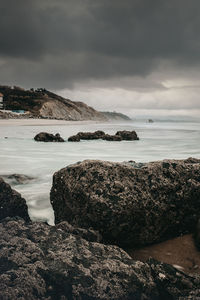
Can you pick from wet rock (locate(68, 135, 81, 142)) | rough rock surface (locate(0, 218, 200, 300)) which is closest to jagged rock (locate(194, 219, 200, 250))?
rough rock surface (locate(0, 218, 200, 300))

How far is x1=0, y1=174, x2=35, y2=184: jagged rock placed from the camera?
7064 millimetres

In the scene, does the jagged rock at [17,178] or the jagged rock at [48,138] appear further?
the jagged rock at [48,138]

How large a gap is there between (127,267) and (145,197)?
124cm

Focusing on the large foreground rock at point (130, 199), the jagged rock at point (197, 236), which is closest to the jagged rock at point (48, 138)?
the large foreground rock at point (130, 199)

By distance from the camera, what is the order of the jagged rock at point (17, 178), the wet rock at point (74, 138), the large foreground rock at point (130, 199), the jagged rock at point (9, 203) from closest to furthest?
the large foreground rock at point (130, 199) → the jagged rock at point (9, 203) → the jagged rock at point (17, 178) → the wet rock at point (74, 138)

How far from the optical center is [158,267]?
241 cm

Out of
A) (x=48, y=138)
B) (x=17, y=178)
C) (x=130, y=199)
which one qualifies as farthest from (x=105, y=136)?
(x=130, y=199)

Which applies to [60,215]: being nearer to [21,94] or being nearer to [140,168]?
[140,168]

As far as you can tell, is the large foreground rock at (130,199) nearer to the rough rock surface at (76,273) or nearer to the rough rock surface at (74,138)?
the rough rock surface at (76,273)

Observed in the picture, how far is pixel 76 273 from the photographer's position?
2.19 metres

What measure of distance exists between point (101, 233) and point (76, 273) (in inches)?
→ 44.8

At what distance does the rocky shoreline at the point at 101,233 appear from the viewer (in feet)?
6.93

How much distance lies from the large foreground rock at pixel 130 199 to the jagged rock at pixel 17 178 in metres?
3.41

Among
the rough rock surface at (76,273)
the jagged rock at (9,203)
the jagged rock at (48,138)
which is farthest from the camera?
the jagged rock at (48,138)
